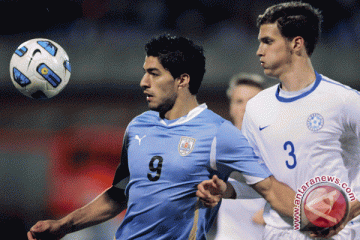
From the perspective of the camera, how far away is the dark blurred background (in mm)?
8469

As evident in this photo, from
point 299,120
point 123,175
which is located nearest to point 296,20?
point 299,120

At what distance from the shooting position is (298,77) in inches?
120

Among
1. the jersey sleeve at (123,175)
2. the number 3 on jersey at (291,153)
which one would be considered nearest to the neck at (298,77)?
the number 3 on jersey at (291,153)

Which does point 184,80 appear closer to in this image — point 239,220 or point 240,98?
point 240,98

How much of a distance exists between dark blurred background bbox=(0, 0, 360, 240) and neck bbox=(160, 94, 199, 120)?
5.68 meters

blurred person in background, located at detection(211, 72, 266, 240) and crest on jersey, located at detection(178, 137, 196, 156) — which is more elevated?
crest on jersey, located at detection(178, 137, 196, 156)

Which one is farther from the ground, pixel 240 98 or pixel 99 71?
pixel 99 71

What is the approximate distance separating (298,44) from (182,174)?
132cm

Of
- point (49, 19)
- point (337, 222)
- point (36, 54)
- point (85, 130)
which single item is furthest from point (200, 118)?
point (49, 19)

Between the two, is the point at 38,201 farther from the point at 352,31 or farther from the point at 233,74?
the point at 352,31

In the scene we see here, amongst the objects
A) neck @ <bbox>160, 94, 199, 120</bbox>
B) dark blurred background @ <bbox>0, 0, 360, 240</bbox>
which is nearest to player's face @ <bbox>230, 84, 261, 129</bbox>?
neck @ <bbox>160, 94, 199, 120</bbox>

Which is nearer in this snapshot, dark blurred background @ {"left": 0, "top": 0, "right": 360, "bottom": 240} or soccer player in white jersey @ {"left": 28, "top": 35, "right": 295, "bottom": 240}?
soccer player in white jersey @ {"left": 28, "top": 35, "right": 295, "bottom": 240}

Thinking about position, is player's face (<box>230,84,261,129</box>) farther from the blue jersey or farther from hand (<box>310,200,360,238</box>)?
hand (<box>310,200,360,238</box>)

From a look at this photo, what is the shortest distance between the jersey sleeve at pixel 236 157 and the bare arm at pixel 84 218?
848mm
